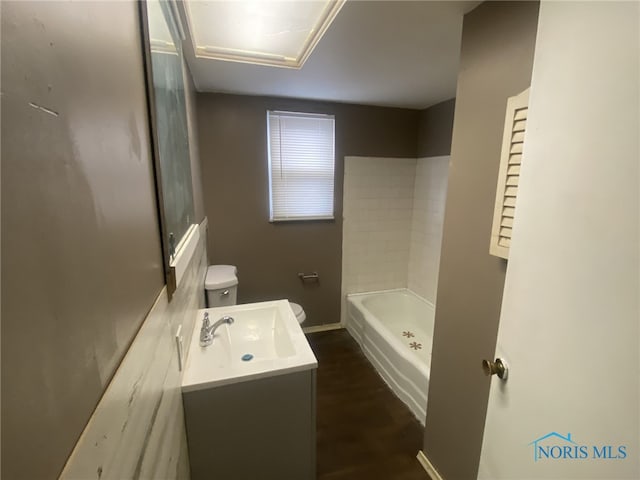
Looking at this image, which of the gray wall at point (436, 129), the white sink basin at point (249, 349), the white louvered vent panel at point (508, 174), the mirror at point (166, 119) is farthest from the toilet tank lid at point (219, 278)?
the gray wall at point (436, 129)

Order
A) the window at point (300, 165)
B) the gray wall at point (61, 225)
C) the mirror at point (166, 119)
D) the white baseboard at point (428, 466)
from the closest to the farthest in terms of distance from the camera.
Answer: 1. the gray wall at point (61, 225)
2. the mirror at point (166, 119)
3. the white baseboard at point (428, 466)
4. the window at point (300, 165)

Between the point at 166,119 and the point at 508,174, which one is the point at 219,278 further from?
the point at 508,174

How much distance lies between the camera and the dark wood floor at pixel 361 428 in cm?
159

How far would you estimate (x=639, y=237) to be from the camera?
0.48 meters

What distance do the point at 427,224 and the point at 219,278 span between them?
1994 millimetres

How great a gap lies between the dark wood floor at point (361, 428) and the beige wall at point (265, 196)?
0.79m

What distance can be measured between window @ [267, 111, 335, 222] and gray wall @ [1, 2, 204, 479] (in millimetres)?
2058

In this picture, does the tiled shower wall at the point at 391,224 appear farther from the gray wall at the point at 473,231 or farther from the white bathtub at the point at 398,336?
the gray wall at the point at 473,231

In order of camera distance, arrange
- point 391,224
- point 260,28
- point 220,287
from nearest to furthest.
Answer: point 260,28
point 220,287
point 391,224

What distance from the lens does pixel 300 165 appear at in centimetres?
265

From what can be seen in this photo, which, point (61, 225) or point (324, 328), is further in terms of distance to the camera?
point (324, 328)

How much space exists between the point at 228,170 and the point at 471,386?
7.54 feet

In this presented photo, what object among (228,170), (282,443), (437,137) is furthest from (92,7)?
(437,137)

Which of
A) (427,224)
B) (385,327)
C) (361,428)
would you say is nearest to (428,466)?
(361,428)
